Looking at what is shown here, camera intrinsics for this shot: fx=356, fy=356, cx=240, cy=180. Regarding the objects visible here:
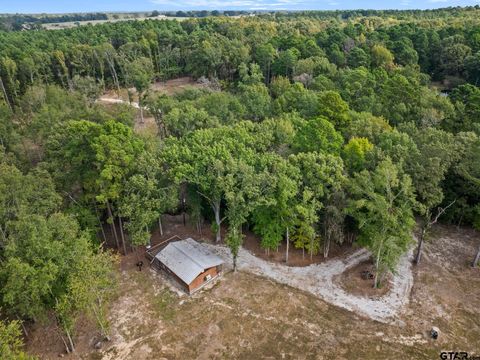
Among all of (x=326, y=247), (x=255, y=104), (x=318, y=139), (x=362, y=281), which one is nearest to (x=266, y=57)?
(x=255, y=104)

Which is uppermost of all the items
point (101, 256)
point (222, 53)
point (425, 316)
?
point (222, 53)

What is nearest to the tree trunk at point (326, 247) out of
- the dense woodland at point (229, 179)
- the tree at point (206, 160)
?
the dense woodland at point (229, 179)

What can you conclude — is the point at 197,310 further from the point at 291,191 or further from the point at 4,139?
the point at 4,139

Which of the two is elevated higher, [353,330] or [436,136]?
[436,136]

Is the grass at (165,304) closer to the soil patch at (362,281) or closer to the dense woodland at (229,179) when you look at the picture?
the dense woodland at (229,179)

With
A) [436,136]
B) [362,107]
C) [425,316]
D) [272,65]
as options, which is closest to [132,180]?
[425,316]
